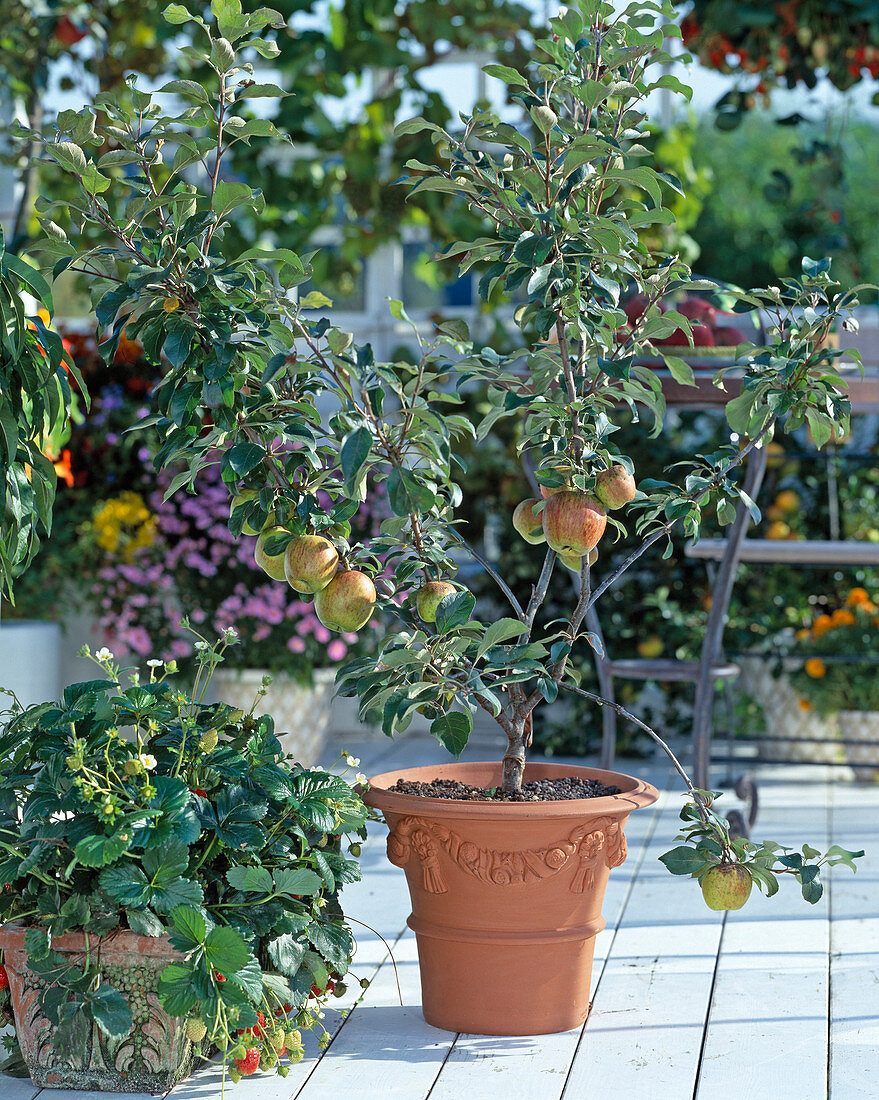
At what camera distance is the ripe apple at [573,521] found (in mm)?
1523

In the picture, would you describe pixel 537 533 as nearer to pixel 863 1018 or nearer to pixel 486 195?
pixel 486 195

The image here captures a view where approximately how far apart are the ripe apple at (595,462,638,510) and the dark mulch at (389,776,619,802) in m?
0.42

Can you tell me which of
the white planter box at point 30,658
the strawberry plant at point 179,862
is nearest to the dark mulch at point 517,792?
the strawberry plant at point 179,862

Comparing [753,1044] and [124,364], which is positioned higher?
[124,364]

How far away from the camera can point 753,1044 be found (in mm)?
1713

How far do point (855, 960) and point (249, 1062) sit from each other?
39.7 inches

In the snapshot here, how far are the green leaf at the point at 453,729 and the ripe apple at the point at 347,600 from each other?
16 centimetres

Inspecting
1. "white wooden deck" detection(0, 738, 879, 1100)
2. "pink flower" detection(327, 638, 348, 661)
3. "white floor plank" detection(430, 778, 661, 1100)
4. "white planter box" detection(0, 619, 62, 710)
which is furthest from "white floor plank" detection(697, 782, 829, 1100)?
"white planter box" detection(0, 619, 62, 710)

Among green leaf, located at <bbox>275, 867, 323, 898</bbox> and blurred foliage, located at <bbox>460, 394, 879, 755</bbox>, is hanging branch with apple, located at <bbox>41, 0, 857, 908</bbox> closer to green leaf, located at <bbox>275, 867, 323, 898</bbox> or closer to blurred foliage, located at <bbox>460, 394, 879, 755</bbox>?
green leaf, located at <bbox>275, 867, 323, 898</bbox>

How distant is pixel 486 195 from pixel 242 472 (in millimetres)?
451

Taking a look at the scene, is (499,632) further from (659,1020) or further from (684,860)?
(659,1020)

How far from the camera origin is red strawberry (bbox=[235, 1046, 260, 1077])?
1.56 meters

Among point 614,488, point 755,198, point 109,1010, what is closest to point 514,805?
point 614,488

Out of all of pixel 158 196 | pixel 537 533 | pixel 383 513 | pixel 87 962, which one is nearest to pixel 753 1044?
pixel 537 533
